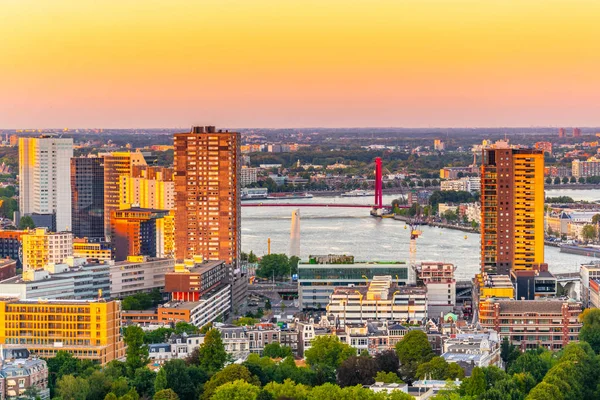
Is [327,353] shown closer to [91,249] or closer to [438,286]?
[438,286]

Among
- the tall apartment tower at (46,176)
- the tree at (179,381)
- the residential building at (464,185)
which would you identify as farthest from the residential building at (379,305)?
the residential building at (464,185)

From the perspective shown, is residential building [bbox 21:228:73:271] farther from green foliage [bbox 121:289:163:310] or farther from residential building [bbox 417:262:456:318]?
residential building [bbox 417:262:456:318]

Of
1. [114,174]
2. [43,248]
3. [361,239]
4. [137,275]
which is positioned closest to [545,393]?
[137,275]

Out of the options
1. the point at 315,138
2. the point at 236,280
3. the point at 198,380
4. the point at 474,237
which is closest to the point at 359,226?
the point at 474,237

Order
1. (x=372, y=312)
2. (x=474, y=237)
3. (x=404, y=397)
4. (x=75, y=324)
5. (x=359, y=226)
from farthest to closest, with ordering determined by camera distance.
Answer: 1. (x=359, y=226)
2. (x=474, y=237)
3. (x=372, y=312)
4. (x=75, y=324)
5. (x=404, y=397)

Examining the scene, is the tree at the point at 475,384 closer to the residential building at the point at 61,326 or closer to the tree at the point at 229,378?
the tree at the point at 229,378

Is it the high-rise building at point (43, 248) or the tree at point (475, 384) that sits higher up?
the high-rise building at point (43, 248)

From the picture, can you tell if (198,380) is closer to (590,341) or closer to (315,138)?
(590,341)
